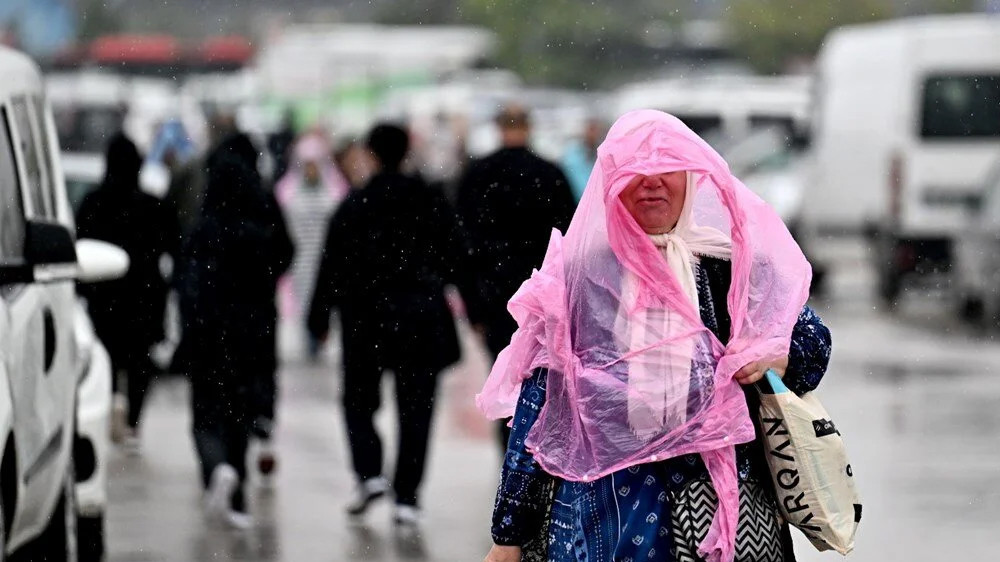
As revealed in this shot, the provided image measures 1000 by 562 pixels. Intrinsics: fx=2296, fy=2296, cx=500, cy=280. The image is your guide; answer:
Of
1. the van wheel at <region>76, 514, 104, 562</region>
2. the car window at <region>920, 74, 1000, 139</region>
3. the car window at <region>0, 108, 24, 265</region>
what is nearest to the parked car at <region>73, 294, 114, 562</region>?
the van wheel at <region>76, 514, 104, 562</region>

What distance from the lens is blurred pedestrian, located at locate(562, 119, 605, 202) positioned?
14.9m

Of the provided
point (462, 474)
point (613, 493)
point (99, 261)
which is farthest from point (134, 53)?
point (613, 493)

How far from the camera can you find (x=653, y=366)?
4.65m

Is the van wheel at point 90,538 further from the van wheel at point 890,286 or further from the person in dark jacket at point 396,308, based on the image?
the van wheel at point 890,286

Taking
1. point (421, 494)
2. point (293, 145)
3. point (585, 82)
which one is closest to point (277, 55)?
point (293, 145)

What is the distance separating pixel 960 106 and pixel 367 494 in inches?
601

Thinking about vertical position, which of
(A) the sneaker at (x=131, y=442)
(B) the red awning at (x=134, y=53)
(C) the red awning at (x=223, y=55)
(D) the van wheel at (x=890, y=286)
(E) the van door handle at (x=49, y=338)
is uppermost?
(E) the van door handle at (x=49, y=338)

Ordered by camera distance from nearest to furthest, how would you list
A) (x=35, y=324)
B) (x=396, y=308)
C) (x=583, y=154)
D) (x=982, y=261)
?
(x=35, y=324) → (x=396, y=308) → (x=583, y=154) → (x=982, y=261)

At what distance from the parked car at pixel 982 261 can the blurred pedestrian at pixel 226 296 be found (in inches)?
403

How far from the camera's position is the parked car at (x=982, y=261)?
19297 mm

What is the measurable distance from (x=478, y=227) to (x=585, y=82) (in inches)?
3106

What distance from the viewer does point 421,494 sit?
1077cm

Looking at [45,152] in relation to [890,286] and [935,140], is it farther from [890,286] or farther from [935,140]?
[890,286]

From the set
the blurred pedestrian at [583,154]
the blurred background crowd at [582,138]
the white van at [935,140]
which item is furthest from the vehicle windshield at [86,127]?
the blurred pedestrian at [583,154]
